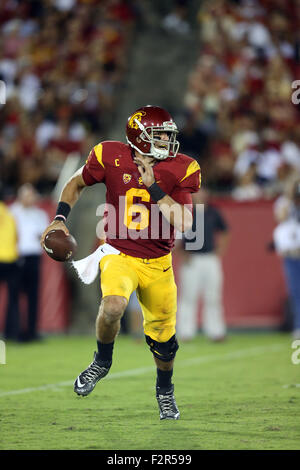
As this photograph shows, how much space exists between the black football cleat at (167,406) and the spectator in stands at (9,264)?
20.2 ft

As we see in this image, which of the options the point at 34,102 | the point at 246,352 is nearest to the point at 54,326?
the point at 246,352

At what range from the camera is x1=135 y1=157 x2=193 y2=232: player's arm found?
5004 millimetres

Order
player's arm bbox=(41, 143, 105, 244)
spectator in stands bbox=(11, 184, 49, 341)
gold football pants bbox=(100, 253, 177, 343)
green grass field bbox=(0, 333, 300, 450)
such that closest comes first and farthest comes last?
green grass field bbox=(0, 333, 300, 450), gold football pants bbox=(100, 253, 177, 343), player's arm bbox=(41, 143, 105, 244), spectator in stands bbox=(11, 184, 49, 341)

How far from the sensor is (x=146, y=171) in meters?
5.07

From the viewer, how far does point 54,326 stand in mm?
12484

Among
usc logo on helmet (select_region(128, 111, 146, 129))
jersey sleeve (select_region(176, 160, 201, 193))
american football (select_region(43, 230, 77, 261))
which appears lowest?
american football (select_region(43, 230, 77, 261))

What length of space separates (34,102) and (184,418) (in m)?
10.9

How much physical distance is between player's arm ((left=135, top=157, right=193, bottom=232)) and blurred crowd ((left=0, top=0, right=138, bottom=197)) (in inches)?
350

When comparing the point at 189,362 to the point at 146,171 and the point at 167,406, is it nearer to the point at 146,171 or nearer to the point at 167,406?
the point at 167,406

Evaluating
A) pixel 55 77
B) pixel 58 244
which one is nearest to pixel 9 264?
pixel 55 77

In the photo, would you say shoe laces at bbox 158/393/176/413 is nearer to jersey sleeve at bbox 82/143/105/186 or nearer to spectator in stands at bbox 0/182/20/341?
jersey sleeve at bbox 82/143/105/186

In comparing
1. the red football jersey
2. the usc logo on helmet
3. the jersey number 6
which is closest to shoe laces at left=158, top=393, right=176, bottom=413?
the red football jersey

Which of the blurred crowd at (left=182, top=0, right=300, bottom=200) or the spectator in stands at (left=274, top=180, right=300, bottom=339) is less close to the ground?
the blurred crowd at (left=182, top=0, right=300, bottom=200)

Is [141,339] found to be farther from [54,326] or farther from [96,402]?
[96,402]
